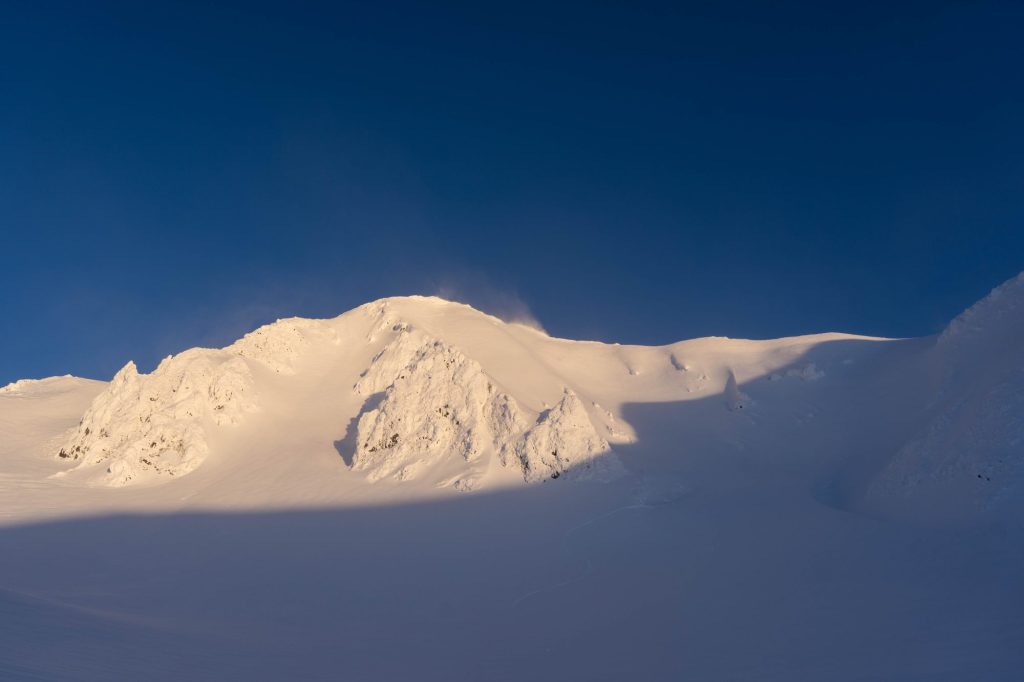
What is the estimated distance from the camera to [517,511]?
2944cm

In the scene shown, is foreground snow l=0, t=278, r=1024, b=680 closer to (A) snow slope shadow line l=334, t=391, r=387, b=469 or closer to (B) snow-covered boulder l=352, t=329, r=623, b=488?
(B) snow-covered boulder l=352, t=329, r=623, b=488

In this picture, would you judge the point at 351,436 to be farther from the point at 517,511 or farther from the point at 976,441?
the point at 976,441

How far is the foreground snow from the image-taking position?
45.7ft

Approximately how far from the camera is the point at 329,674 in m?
12.6

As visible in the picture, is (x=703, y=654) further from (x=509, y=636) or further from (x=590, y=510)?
(x=590, y=510)

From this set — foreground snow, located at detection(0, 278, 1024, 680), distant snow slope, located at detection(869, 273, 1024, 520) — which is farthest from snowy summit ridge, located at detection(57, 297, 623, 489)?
distant snow slope, located at detection(869, 273, 1024, 520)

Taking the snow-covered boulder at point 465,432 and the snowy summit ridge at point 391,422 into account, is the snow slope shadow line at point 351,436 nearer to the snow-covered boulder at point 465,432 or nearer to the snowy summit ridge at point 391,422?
the snowy summit ridge at point 391,422

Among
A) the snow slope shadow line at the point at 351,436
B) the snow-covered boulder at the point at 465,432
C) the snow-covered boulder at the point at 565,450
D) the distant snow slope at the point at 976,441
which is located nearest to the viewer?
the distant snow slope at the point at 976,441

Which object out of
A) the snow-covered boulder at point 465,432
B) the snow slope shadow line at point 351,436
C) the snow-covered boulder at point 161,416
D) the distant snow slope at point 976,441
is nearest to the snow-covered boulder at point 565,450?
the snow-covered boulder at point 465,432

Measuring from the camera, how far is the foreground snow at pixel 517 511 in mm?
13930

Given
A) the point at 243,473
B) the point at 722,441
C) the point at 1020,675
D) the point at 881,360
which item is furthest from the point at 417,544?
the point at 881,360

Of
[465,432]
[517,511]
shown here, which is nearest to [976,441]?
[517,511]

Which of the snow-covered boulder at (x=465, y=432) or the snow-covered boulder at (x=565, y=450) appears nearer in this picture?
the snow-covered boulder at (x=565, y=450)

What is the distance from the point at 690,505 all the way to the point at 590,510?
5.53 meters
